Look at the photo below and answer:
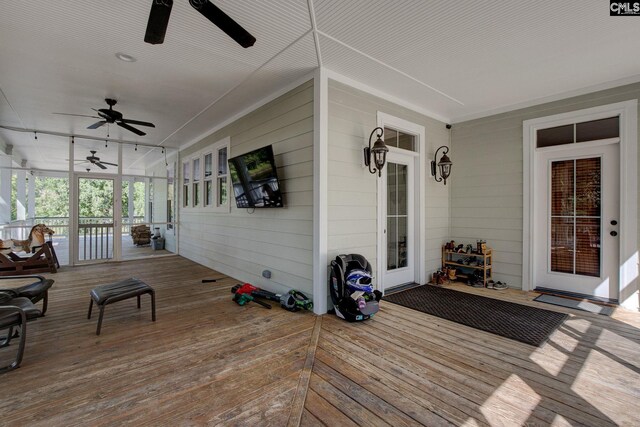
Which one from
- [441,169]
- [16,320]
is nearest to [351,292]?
[16,320]

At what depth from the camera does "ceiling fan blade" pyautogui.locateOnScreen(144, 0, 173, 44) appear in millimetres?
1849

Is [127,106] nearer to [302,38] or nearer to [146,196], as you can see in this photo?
[302,38]

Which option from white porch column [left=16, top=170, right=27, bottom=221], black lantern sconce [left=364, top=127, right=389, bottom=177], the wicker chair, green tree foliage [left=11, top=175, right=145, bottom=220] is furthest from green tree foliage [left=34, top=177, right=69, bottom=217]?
A: black lantern sconce [left=364, top=127, right=389, bottom=177]

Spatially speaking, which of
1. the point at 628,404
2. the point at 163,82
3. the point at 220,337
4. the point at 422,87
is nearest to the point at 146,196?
the point at 163,82

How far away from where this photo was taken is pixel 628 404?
5.88 feet

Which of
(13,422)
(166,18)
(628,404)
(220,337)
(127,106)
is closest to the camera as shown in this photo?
(13,422)

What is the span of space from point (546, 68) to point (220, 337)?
478 cm

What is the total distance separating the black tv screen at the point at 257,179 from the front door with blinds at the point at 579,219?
401 centimetres

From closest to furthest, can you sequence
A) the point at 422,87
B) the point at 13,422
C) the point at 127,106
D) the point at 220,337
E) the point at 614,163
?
1. the point at 13,422
2. the point at 220,337
3. the point at 614,163
4. the point at 422,87
5. the point at 127,106

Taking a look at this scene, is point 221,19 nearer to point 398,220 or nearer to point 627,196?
point 398,220

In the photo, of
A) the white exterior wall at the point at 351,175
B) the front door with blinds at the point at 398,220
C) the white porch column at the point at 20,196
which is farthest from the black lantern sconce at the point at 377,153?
the white porch column at the point at 20,196

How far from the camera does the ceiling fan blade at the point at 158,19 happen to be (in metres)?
1.85

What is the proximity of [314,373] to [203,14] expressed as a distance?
267 centimetres

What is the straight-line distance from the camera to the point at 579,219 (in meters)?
3.97
